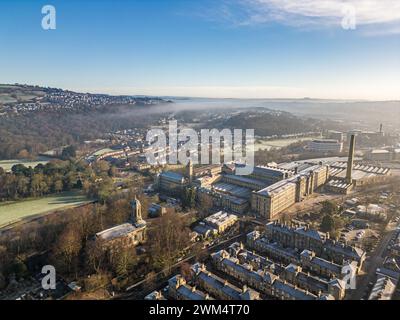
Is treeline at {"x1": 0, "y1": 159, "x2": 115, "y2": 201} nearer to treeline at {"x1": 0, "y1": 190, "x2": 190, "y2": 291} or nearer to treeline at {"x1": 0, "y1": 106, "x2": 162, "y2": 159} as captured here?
treeline at {"x1": 0, "y1": 190, "x2": 190, "y2": 291}

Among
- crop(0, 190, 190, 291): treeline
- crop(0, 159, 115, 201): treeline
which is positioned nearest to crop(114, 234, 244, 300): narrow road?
crop(0, 190, 190, 291): treeline

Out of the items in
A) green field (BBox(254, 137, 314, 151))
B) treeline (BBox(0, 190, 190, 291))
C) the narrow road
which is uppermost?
green field (BBox(254, 137, 314, 151))

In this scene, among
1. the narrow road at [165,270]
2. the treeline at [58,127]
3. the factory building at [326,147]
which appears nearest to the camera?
the narrow road at [165,270]

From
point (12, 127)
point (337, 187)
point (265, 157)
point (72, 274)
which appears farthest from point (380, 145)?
point (12, 127)

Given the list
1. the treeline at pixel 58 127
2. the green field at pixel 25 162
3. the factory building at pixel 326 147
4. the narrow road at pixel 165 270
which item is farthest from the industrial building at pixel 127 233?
the factory building at pixel 326 147

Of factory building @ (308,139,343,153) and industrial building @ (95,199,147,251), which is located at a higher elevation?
factory building @ (308,139,343,153)

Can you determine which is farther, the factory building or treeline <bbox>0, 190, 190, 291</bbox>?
the factory building

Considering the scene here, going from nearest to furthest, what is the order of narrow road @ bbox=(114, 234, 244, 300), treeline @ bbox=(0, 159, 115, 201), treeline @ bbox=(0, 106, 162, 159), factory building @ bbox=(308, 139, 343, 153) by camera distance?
narrow road @ bbox=(114, 234, 244, 300) → treeline @ bbox=(0, 159, 115, 201) → treeline @ bbox=(0, 106, 162, 159) → factory building @ bbox=(308, 139, 343, 153)

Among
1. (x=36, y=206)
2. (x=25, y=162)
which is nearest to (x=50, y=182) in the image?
(x=36, y=206)

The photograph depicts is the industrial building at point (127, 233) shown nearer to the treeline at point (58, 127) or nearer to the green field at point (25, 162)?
the green field at point (25, 162)
